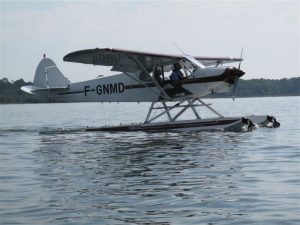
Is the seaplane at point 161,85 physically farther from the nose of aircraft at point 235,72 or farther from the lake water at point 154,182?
the lake water at point 154,182

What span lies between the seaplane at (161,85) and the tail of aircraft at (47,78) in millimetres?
1068

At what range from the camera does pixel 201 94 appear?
60.3 ft

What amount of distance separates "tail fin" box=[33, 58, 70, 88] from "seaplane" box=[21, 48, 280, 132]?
105cm

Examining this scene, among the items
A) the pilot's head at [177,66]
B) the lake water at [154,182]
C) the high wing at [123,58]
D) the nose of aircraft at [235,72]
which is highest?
the high wing at [123,58]

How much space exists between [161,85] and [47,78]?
5.70 metres

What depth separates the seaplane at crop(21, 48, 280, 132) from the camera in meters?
17.6

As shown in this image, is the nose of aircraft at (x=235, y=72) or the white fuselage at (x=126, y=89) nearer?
the nose of aircraft at (x=235, y=72)

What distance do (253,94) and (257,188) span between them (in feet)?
367

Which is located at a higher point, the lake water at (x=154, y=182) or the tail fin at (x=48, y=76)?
the tail fin at (x=48, y=76)

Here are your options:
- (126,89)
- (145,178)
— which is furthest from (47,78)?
(145,178)

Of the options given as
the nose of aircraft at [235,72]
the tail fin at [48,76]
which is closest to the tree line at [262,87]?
the tail fin at [48,76]

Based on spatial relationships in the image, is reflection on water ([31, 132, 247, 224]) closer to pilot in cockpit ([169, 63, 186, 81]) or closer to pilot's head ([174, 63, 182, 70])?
pilot in cockpit ([169, 63, 186, 81])

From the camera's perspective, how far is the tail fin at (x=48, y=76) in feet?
72.7

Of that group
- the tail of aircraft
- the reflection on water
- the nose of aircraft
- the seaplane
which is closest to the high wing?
the seaplane
